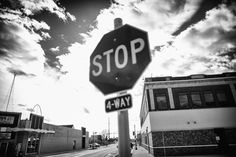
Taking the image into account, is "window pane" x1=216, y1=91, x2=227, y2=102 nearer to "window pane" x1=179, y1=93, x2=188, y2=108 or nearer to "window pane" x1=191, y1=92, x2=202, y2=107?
"window pane" x1=191, y1=92, x2=202, y2=107

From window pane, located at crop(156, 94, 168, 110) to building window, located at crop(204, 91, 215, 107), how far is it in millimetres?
5327

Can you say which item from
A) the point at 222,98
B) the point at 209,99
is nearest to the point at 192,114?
the point at 209,99

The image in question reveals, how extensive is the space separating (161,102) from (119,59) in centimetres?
1727

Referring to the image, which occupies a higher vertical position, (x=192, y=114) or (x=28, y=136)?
(x=192, y=114)

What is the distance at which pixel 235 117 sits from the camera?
17281 mm

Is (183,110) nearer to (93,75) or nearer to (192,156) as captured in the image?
(192,156)

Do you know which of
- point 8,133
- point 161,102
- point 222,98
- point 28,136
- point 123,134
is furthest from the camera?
point 28,136

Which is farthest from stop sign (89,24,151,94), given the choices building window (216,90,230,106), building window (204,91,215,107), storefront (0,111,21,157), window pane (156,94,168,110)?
storefront (0,111,21,157)

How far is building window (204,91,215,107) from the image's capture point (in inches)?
705

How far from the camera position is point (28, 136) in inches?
989

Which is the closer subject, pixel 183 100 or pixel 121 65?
pixel 121 65

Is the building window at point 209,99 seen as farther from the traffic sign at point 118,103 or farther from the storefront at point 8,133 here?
the storefront at point 8,133

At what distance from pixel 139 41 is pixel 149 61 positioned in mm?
320

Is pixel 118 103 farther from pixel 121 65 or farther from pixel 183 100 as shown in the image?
pixel 183 100
